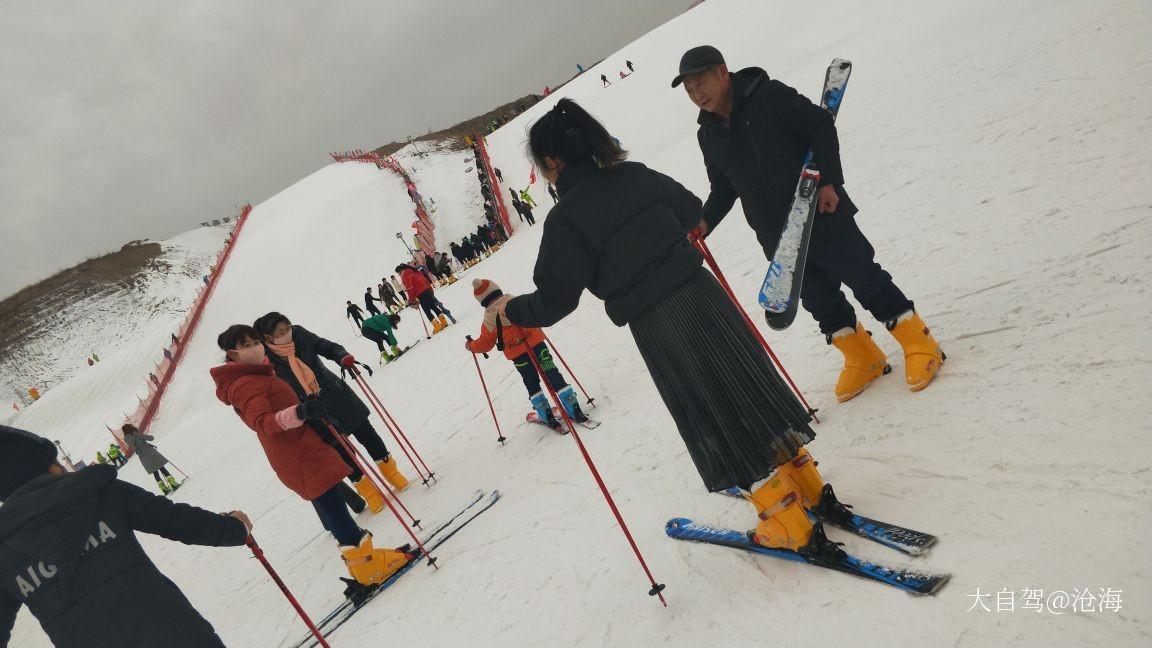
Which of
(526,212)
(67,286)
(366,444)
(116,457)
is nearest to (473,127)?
(67,286)

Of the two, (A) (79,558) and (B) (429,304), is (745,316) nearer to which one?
(A) (79,558)

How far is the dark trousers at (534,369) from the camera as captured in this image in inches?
204

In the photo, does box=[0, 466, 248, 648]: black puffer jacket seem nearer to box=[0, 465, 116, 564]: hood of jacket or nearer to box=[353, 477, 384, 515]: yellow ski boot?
box=[0, 465, 116, 564]: hood of jacket

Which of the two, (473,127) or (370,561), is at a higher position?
(473,127)

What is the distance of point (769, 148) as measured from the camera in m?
3.14

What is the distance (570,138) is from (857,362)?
238 cm

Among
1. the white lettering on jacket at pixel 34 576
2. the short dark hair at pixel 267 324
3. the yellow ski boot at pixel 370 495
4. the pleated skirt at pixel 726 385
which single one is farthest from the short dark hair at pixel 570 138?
the yellow ski boot at pixel 370 495

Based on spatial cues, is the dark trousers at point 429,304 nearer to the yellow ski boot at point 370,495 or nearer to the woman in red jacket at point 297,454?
the yellow ski boot at point 370,495

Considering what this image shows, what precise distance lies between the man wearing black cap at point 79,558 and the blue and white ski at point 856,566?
2339mm

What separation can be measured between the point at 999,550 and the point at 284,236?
126ft

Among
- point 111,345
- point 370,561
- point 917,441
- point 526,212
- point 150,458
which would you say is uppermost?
point 111,345

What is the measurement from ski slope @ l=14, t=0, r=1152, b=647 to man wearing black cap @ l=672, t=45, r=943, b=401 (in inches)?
9.8

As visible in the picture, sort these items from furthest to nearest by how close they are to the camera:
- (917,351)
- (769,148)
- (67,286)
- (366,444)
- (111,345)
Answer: (67,286) → (111,345) → (366,444) → (917,351) → (769,148)

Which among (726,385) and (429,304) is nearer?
(726,385)
